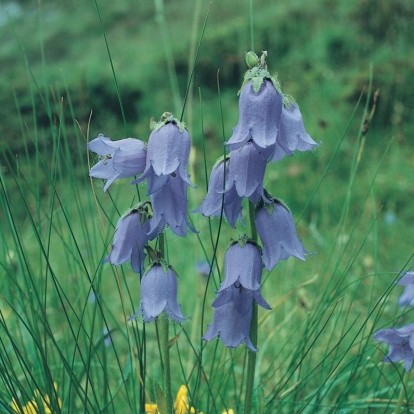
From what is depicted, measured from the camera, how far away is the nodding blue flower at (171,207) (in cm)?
86

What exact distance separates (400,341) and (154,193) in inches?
16.7

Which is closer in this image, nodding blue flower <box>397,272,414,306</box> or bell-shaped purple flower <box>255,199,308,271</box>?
bell-shaped purple flower <box>255,199,308,271</box>

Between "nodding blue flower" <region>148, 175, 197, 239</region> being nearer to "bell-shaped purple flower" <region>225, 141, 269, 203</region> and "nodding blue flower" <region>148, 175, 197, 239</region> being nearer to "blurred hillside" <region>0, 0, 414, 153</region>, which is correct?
"bell-shaped purple flower" <region>225, 141, 269, 203</region>

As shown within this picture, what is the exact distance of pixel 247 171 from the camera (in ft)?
2.74

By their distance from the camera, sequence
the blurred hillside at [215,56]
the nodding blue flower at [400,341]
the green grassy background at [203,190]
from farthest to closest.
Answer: the blurred hillside at [215,56], the green grassy background at [203,190], the nodding blue flower at [400,341]

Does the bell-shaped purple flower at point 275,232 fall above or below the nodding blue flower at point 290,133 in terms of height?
below

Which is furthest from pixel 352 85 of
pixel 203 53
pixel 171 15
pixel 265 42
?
pixel 171 15

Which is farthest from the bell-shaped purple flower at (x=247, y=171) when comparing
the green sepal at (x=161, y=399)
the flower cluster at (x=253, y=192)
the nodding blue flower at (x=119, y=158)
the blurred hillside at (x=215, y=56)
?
the blurred hillside at (x=215, y=56)

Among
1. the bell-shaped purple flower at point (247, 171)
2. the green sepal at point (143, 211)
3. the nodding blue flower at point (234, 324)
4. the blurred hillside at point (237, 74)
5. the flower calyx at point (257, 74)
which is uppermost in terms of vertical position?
the blurred hillside at point (237, 74)

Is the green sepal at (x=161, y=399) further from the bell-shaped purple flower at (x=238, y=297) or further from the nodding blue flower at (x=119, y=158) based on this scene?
the nodding blue flower at (x=119, y=158)

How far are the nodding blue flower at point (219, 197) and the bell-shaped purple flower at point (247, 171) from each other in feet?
0.09

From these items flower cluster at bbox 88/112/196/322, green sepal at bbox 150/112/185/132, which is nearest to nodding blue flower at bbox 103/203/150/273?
flower cluster at bbox 88/112/196/322

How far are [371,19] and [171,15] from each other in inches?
105

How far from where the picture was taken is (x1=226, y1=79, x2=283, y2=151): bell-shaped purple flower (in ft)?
2.67
